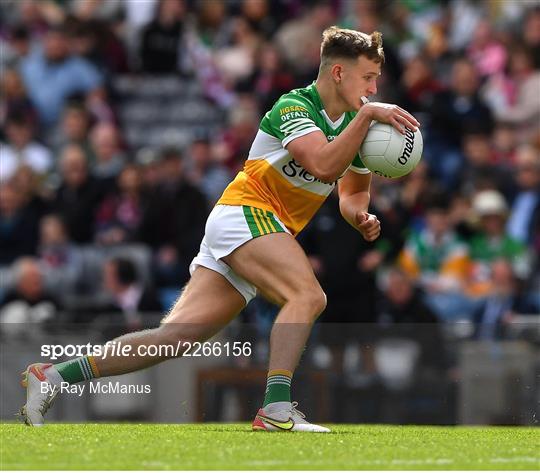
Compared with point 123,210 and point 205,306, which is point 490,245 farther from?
point 205,306

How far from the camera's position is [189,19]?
19.2 meters

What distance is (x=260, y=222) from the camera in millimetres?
8477

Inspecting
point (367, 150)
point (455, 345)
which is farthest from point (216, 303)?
point (455, 345)

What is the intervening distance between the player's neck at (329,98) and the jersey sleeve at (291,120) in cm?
17

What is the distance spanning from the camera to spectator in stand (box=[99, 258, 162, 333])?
1383cm

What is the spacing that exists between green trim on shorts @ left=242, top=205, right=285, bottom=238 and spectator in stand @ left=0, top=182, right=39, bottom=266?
7.93 metres

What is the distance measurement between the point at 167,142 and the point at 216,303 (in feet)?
28.8

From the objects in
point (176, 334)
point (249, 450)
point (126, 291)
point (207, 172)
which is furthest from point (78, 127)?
point (249, 450)

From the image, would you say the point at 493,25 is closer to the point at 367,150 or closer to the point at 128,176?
the point at 128,176

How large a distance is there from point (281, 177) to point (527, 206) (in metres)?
6.59

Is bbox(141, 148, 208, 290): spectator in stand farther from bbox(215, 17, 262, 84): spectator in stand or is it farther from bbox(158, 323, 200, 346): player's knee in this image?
bbox(158, 323, 200, 346): player's knee

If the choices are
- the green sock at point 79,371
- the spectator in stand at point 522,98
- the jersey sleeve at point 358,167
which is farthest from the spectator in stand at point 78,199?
the jersey sleeve at point 358,167

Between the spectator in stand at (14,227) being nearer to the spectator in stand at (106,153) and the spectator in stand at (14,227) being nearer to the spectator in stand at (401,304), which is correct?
the spectator in stand at (106,153)

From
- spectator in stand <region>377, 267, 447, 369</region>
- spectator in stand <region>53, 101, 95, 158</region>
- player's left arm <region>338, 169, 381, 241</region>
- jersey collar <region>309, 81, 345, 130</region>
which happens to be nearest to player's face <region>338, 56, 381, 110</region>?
jersey collar <region>309, 81, 345, 130</region>
